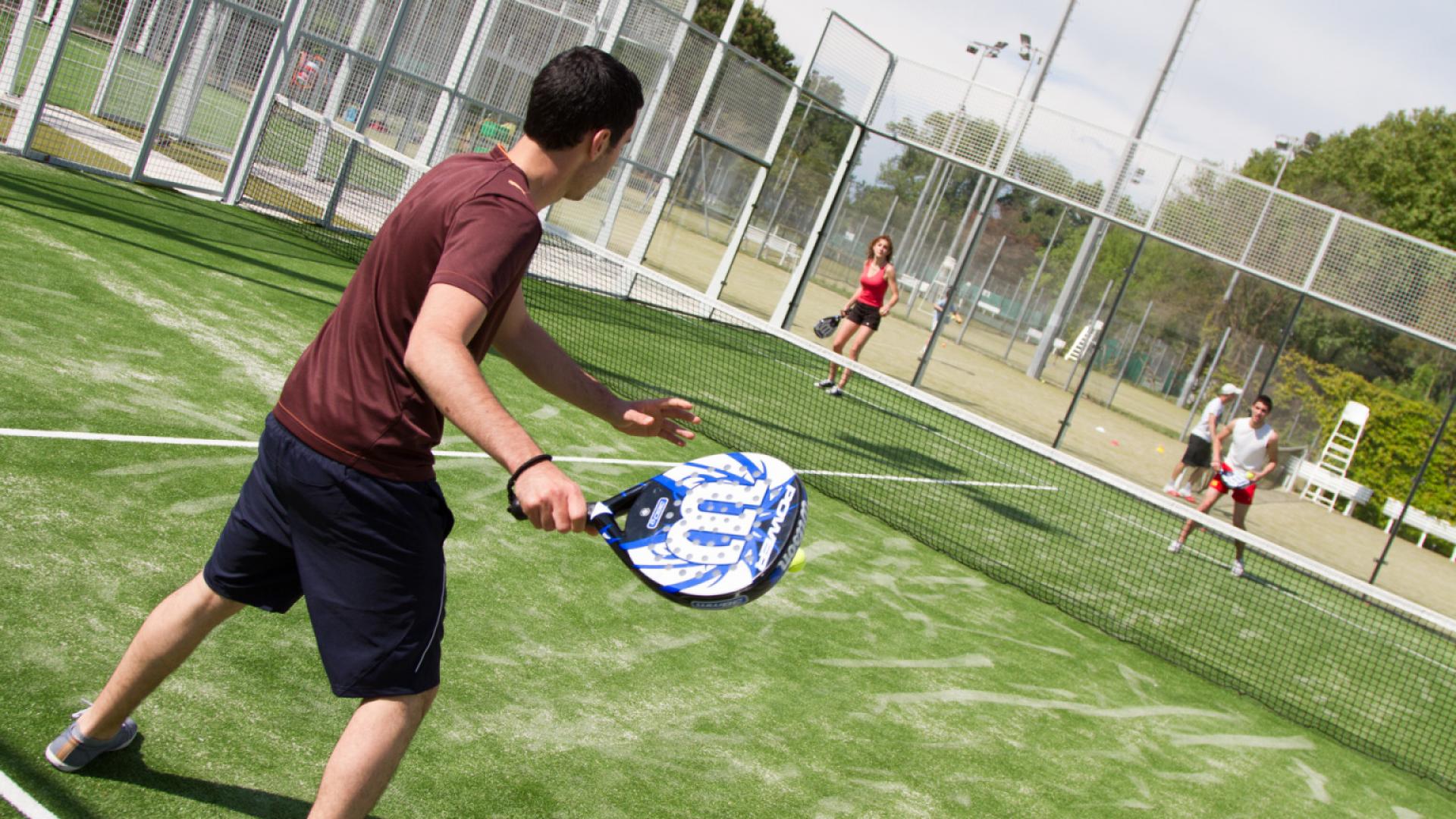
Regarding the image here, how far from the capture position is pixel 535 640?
4758mm

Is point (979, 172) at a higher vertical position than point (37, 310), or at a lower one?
higher

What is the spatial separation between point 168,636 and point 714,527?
4.41 feet

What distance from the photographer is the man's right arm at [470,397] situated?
7.34ft

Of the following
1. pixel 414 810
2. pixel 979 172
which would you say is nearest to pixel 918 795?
pixel 414 810

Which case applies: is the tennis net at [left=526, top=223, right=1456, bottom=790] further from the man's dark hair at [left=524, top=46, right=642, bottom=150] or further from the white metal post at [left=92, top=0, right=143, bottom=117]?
the man's dark hair at [left=524, top=46, right=642, bottom=150]

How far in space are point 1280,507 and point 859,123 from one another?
8302 mm

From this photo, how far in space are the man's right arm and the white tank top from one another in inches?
463

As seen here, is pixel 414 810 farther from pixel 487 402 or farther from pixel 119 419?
pixel 119 419

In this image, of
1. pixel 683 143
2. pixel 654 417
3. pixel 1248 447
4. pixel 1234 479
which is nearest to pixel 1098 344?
pixel 1248 447

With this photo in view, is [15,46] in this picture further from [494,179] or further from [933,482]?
[494,179]

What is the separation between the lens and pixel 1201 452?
14.9m

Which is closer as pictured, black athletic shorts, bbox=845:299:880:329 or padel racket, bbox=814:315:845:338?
padel racket, bbox=814:315:845:338

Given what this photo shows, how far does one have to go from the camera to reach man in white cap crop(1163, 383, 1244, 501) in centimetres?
1359

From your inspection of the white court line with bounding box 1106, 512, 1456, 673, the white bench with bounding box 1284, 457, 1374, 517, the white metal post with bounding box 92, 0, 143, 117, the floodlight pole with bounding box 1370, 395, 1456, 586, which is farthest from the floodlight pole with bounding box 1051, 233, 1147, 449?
the white metal post with bounding box 92, 0, 143, 117
